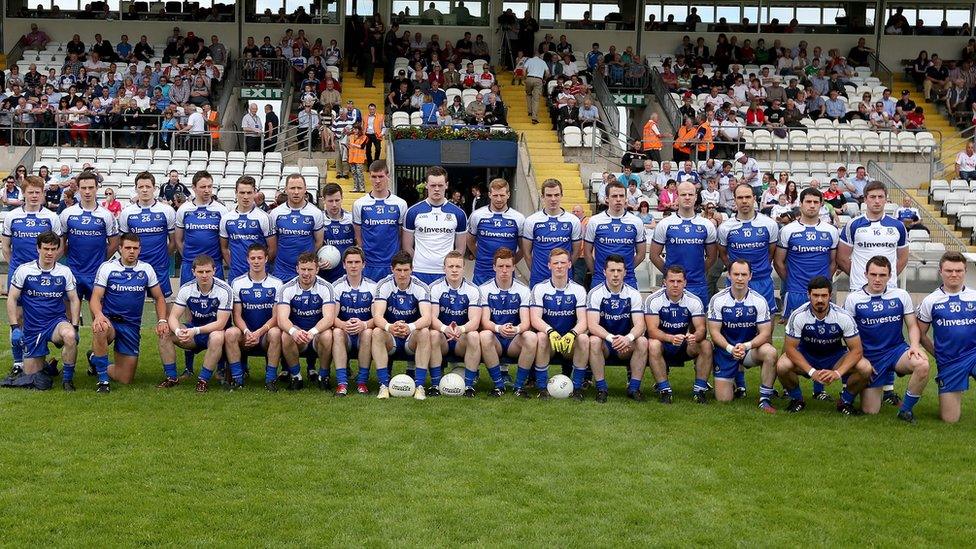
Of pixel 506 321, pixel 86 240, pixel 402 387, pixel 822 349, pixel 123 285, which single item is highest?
pixel 86 240

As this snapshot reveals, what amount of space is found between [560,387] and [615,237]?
1716 millimetres

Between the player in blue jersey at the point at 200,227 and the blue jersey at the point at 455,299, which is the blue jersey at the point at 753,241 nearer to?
the blue jersey at the point at 455,299

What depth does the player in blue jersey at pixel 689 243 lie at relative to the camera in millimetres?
10906

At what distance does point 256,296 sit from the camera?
33.4ft

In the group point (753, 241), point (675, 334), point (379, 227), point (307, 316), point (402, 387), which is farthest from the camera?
point (379, 227)

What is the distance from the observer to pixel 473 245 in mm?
11320

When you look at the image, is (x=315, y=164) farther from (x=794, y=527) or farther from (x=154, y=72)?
(x=794, y=527)

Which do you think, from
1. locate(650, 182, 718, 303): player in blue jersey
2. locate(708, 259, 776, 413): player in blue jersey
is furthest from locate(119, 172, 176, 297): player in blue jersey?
locate(708, 259, 776, 413): player in blue jersey

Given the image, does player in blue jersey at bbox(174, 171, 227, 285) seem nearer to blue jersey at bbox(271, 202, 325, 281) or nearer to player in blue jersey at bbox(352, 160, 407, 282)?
blue jersey at bbox(271, 202, 325, 281)

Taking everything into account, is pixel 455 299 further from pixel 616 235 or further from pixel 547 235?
pixel 616 235

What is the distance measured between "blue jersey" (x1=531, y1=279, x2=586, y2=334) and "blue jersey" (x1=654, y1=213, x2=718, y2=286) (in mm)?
1212

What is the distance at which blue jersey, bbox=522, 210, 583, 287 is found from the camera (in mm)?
11000

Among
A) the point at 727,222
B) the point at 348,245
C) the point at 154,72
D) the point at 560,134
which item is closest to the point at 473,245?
the point at 348,245

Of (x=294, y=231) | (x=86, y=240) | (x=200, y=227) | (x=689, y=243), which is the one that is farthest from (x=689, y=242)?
(x=86, y=240)
